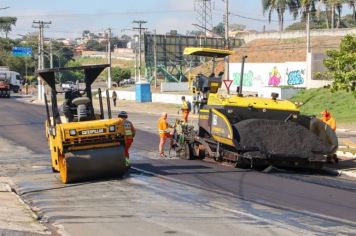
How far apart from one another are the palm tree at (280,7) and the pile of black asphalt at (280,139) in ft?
299

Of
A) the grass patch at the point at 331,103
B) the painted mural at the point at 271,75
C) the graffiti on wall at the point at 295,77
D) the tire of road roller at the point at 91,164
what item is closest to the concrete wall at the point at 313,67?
the painted mural at the point at 271,75

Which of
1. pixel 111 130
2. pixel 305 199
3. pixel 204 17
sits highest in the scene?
pixel 204 17

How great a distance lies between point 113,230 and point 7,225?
1602mm

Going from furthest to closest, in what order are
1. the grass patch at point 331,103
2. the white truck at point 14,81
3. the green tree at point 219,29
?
the green tree at point 219,29 → the white truck at point 14,81 → the grass patch at point 331,103

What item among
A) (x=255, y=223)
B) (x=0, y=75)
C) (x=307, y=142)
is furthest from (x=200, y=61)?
(x=255, y=223)

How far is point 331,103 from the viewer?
4516 cm

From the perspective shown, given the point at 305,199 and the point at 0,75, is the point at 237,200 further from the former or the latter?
the point at 0,75

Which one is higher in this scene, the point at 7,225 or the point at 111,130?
the point at 111,130

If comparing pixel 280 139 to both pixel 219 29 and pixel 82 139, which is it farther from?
pixel 219 29

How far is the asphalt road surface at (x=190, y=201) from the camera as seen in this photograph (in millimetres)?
9906

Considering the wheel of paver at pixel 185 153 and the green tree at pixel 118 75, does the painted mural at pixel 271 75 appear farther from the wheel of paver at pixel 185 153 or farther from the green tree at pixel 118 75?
the green tree at pixel 118 75

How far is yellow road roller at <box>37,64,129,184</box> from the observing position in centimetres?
1455

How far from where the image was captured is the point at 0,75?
80062 mm

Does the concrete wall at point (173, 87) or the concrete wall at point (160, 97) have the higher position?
the concrete wall at point (173, 87)
